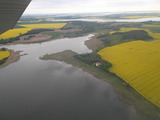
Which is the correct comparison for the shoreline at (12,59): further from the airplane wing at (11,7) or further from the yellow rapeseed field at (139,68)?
the airplane wing at (11,7)

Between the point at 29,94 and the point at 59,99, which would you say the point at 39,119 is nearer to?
the point at 59,99

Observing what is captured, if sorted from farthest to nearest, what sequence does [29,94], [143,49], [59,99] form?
1. [143,49]
2. [29,94]
3. [59,99]

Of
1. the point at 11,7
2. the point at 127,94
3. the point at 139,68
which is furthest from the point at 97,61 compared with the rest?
the point at 11,7

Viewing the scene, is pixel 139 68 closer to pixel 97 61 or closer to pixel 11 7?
pixel 97 61

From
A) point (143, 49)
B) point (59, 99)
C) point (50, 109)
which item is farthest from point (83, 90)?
point (143, 49)

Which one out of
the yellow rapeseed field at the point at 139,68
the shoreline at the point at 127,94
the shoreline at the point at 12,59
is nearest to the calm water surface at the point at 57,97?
the shoreline at the point at 127,94

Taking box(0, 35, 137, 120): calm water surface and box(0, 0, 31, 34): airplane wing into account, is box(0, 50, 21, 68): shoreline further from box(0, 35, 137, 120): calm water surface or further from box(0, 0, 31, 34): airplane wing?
box(0, 0, 31, 34): airplane wing
